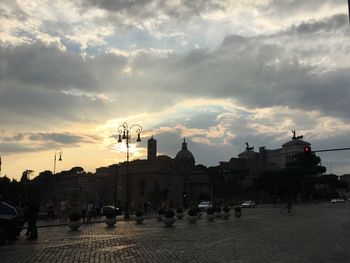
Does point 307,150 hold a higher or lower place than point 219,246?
higher

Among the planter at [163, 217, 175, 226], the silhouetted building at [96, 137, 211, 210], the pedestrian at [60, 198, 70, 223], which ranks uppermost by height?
the silhouetted building at [96, 137, 211, 210]

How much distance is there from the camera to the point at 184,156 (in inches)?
6196

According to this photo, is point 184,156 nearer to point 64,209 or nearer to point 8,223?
point 64,209

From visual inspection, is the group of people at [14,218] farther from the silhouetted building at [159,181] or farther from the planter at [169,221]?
the silhouetted building at [159,181]

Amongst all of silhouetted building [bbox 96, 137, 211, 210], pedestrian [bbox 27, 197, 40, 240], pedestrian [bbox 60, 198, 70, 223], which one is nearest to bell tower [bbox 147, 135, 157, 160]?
silhouetted building [bbox 96, 137, 211, 210]

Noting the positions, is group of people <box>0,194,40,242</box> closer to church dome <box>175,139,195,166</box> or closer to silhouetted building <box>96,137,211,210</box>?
silhouetted building <box>96,137,211,210</box>

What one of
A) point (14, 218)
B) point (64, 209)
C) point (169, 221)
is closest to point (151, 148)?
point (64, 209)

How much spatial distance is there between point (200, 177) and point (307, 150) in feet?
363

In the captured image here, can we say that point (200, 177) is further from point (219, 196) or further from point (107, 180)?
point (107, 180)

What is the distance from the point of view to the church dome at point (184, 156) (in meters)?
156

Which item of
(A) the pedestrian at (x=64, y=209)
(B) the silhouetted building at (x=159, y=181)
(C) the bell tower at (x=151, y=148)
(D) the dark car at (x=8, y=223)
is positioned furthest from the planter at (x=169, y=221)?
(C) the bell tower at (x=151, y=148)

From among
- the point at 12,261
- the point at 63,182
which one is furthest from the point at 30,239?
the point at 63,182

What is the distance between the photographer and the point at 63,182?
15575 centimetres

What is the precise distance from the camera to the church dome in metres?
156
